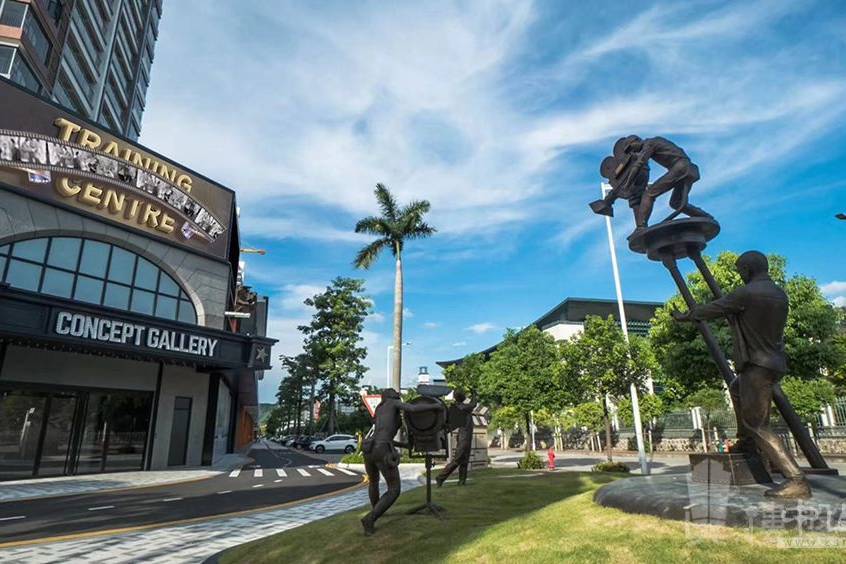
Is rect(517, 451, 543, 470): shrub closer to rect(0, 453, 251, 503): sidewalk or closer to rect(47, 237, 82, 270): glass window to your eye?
rect(0, 453, 251, 503): sidewalk

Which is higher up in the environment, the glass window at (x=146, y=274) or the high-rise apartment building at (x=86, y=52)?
the high-rise apartment building at (x=86, y=52)

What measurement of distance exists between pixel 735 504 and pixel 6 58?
39026 millimetres

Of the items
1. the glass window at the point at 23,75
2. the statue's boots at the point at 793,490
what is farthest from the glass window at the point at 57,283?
the statue's boots at the point at 793,490

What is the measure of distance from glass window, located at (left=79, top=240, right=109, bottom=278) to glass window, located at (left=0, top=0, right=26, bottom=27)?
65.0 ft

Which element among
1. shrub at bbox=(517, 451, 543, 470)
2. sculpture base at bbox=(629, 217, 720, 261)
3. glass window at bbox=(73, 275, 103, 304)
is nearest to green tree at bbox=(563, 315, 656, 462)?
shrub at bbox=(517, 451, 543, 470)

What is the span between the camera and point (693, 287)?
2511 centimetres

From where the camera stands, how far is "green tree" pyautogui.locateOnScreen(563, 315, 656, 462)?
71.2 ft

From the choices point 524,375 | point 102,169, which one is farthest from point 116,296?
point 524,375

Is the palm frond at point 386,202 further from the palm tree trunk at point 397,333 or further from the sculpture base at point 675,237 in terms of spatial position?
the sculpture base at point 675,237

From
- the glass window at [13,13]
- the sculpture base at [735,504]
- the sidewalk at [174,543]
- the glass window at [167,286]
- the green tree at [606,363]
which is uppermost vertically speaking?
the glass window at [13,13]

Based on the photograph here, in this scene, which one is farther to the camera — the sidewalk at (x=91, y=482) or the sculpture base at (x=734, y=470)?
the sidewalk at (x=91, y=482)

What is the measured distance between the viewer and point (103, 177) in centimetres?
1959

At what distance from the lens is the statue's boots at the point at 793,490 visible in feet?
16.1

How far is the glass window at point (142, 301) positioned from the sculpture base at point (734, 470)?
21.5 metres
